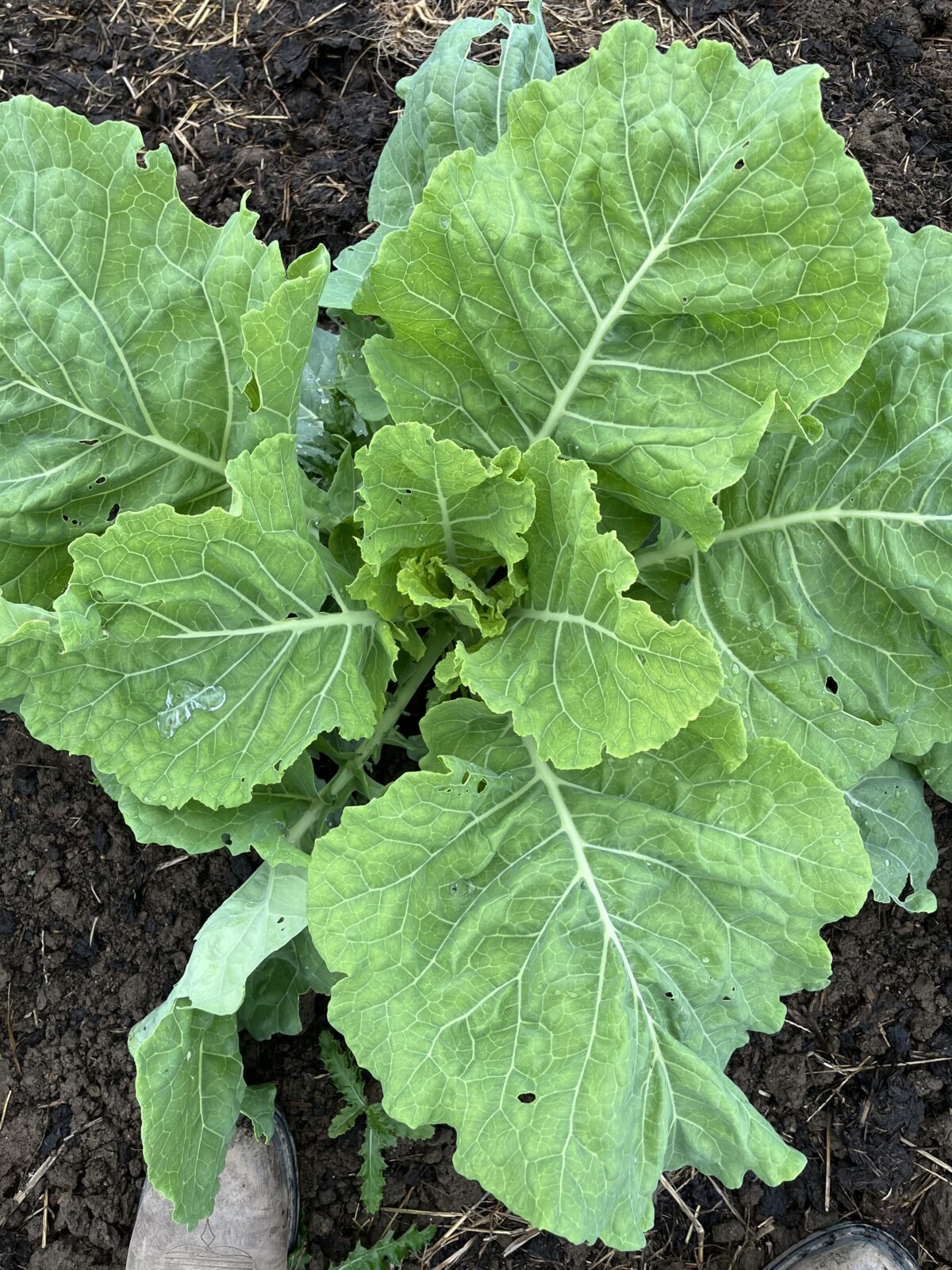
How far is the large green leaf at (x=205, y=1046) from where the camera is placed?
2.16m

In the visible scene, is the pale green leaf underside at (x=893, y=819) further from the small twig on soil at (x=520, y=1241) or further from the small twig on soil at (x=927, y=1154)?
the small twig on soil at (x=520, y=1241)

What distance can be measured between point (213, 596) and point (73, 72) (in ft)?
8.31

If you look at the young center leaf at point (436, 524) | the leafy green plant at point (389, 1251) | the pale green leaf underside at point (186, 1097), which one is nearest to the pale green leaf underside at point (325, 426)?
the young center leaf at point (436, 524)

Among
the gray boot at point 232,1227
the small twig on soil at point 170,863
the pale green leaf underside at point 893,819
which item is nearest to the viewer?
the pale green leaf underside at point 893,819

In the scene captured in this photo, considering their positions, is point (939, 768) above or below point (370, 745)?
above

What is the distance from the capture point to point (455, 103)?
8.16 ft

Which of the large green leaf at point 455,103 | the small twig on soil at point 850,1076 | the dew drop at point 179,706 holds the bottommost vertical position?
the small twig on soil at point 850,1076

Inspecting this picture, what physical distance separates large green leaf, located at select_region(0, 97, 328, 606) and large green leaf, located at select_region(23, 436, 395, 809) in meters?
0.28

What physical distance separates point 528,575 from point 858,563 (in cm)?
77

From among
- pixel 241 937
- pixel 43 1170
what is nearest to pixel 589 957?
pixel 241 937

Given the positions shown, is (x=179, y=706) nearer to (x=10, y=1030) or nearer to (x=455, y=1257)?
(x=10, y=1030)

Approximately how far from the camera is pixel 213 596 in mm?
2111

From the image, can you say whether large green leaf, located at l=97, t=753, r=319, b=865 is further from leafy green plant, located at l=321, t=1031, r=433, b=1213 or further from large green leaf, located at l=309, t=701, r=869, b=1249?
leafy green plant, located at l=321, t=1031, r=433, b=1213

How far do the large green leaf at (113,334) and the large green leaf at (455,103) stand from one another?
327mm
